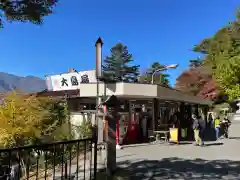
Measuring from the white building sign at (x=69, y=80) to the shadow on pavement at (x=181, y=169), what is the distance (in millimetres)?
11383

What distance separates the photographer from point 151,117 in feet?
60.2

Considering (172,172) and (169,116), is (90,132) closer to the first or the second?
(172,172)

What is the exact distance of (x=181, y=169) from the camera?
30.7ft

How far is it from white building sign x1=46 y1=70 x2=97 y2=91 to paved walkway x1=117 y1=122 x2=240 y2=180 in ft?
27.8

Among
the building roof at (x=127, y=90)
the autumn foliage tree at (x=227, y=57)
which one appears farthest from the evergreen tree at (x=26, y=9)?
the autumn foliage tree at (x=227, y=57)

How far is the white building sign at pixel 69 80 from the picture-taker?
2142 centimetres

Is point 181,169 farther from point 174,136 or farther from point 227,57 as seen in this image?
point 227,57

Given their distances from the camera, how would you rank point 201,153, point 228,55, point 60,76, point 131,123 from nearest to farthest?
point 201,153, point 131,123, point 60,76, point 228,55

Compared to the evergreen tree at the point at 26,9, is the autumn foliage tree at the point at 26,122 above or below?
below

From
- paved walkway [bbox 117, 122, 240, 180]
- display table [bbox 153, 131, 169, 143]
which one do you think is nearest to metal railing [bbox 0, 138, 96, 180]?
paved walkway [bbox 117, 122, 240, 180]

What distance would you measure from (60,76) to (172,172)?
16121 millimetres

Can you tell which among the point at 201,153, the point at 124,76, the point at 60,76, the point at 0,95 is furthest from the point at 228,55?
the point at 124,76

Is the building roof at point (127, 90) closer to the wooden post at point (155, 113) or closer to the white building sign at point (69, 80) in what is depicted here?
the wooden post at point (155, 113)

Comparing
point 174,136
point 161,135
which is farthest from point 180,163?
point 161,135
